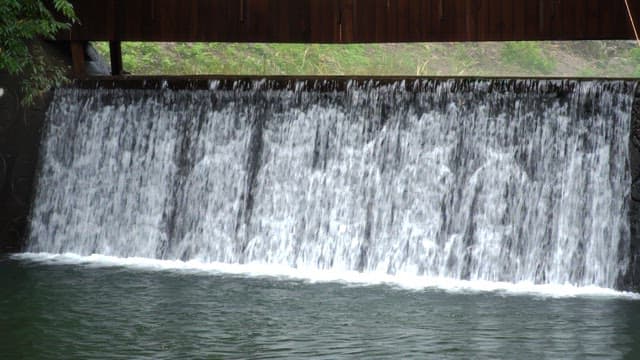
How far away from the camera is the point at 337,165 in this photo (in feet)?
59.0

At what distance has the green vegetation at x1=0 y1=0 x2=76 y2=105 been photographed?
17.1m

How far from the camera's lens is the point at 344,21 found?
19.0 metres

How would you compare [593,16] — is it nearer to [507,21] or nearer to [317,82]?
[507,21]

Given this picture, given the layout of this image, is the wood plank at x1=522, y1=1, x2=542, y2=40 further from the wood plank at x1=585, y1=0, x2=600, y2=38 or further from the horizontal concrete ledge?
the horizontal concrete ledge

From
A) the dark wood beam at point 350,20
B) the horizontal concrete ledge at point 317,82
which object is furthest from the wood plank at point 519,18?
the horizontal concrete ledge at point 317,82

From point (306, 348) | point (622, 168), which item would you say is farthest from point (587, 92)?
point (306, 348)

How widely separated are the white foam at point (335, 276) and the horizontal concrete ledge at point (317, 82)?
260 centimetres

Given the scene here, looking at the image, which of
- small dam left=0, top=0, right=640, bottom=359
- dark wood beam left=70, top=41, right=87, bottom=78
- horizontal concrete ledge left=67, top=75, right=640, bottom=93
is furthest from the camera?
dark wood beam left=70, top=41, right=87, bottom=78

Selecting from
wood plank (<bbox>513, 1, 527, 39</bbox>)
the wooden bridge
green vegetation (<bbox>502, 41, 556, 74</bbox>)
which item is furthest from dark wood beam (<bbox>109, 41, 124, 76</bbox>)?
green vegetation (<bbox>502, 41, 556, 74</bbox>)

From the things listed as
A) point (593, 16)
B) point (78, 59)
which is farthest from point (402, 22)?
point (78, 59)

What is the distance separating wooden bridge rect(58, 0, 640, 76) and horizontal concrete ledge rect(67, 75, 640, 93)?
0.83 m

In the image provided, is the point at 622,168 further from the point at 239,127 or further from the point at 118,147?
the point at 118,147

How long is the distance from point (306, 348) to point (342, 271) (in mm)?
5185

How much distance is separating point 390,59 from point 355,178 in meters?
21.4
